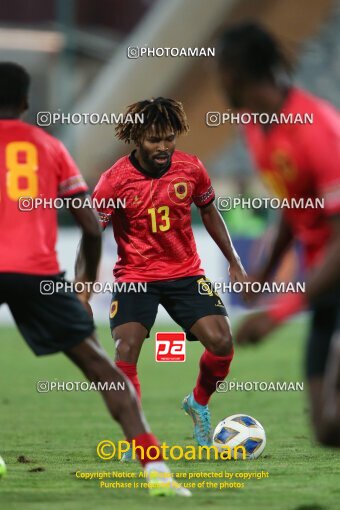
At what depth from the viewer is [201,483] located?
5883 millimetres

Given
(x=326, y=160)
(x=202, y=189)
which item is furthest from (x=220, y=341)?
(x=326, y=160)

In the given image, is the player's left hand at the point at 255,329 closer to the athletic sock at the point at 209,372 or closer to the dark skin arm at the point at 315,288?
the dark skin arm at the point at 315,288

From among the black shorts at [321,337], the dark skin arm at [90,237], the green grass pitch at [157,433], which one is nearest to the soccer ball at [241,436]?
the green grass pitch at [157,433]

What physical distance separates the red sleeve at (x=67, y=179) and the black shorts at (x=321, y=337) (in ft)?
4.07

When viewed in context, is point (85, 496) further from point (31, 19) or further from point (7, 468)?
point (31, 19)

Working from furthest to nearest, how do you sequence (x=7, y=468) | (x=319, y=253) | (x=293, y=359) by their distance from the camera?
(x=293, y=359), (x=7, y=468), (x=319, y=253)

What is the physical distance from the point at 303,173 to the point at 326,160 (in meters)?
0.14

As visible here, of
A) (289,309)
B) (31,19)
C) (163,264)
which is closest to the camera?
(289,309)

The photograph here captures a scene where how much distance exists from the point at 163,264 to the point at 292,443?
143 centimetres

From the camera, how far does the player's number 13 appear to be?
6891 mm

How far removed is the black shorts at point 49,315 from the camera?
5.29m

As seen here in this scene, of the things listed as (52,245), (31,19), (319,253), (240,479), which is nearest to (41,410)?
(240,479)

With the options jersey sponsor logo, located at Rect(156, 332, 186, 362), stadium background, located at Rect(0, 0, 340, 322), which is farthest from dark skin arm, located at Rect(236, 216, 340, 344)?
stadium background, located at Rect(0, 0, 340, 322)

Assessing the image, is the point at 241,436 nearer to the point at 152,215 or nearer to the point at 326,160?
the point at 152,215
